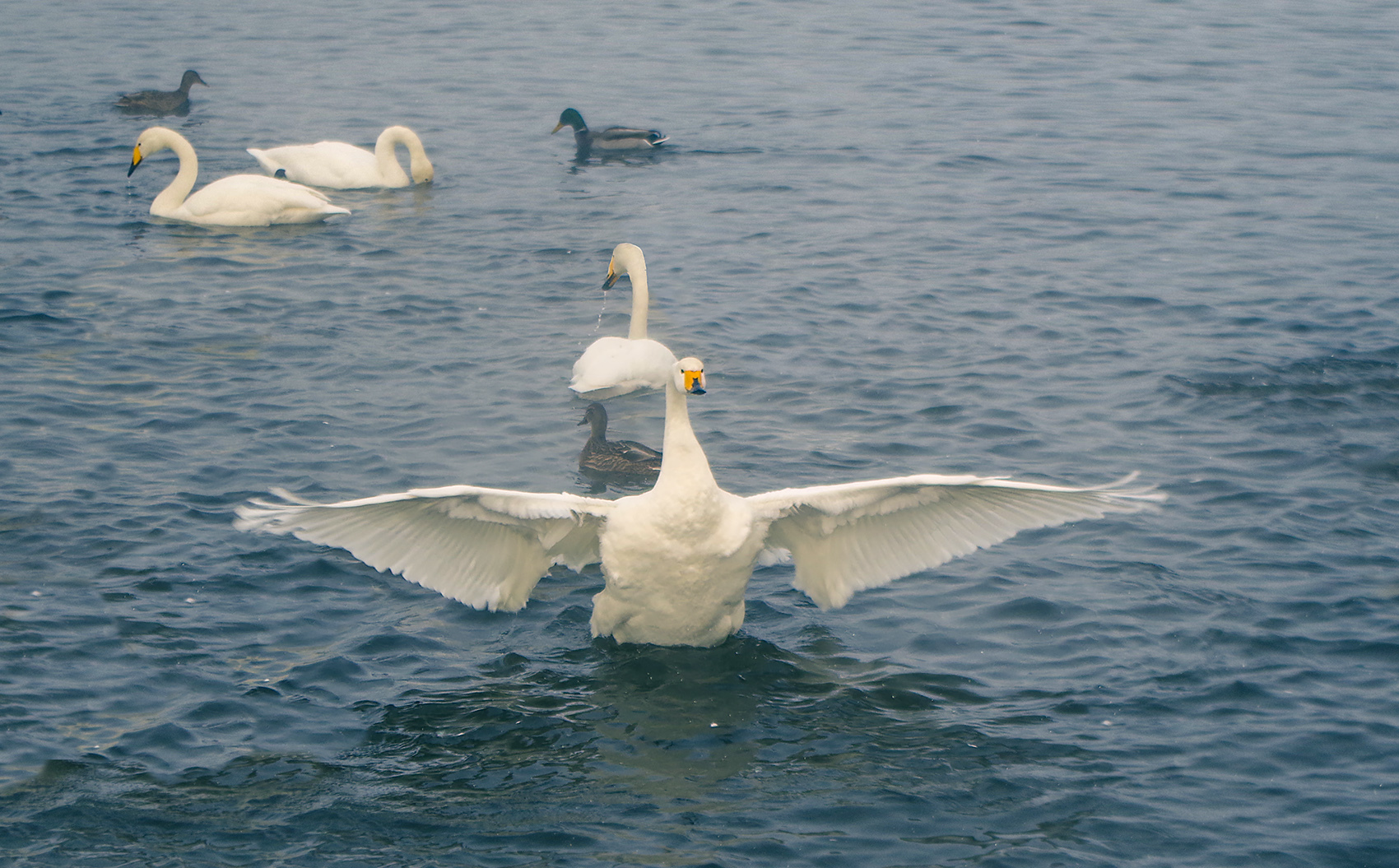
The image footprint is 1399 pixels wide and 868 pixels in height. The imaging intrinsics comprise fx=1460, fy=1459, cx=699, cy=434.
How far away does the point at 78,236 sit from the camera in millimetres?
16734

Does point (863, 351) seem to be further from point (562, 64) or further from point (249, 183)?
point (562, 64)

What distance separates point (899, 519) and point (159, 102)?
17294 mm

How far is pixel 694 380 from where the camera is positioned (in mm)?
8227

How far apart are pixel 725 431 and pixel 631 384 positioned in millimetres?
1127

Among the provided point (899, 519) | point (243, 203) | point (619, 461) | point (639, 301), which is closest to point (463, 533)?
point (899, 519)

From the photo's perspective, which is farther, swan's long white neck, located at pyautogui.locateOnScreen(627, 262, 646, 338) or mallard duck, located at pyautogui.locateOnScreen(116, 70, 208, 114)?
mallard duck, located at pyautogui.locateOnScreen(116, 70, 208, 114)

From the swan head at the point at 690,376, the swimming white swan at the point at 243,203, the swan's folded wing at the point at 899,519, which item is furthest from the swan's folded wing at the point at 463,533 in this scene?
the swimming white swan at the point at 243,203

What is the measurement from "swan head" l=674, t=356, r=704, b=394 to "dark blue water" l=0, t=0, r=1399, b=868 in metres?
1.67

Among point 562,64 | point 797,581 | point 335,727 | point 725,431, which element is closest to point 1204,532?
point 797,581

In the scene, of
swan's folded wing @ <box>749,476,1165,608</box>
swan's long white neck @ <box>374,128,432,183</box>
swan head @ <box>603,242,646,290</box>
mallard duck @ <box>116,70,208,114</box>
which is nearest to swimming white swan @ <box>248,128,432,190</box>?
swan's long white neck @ <box>374,128,432,183</box>

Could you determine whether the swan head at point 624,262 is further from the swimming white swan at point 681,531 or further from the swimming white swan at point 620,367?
the swimming white swan at point 681,531

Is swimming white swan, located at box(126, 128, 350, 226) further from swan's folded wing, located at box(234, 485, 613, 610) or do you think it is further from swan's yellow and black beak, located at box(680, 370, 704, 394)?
swan's yellow and black beak, located at box(680, 370, 704, 394)

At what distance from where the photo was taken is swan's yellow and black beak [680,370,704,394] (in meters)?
8.21

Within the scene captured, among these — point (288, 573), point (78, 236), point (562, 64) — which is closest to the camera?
point (288, 573)
